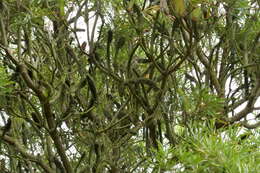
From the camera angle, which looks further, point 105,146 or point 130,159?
point 130,159

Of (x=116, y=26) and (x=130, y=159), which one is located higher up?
(x=116, y=26)

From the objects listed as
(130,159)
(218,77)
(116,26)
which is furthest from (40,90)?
(218,77)

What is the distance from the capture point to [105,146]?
0.91m

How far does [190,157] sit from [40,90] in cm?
35

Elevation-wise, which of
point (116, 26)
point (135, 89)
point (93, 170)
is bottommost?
point (93, 170)

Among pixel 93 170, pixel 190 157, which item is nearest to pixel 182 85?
pixel 93 170

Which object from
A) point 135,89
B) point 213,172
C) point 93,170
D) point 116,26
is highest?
point 116,26

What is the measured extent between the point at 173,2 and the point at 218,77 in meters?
0.57

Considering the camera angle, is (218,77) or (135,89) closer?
(135,89)

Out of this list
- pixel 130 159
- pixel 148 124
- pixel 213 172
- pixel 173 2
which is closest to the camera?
pixel 213 172

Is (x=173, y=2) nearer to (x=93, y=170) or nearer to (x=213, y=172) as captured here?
(x=213, y=172)

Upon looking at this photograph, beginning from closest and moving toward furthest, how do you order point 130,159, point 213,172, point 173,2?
point 213,172 → point 173,2 → point 130,159

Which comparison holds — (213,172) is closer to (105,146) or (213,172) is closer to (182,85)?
(105,146)

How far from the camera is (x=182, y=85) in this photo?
112 cm
